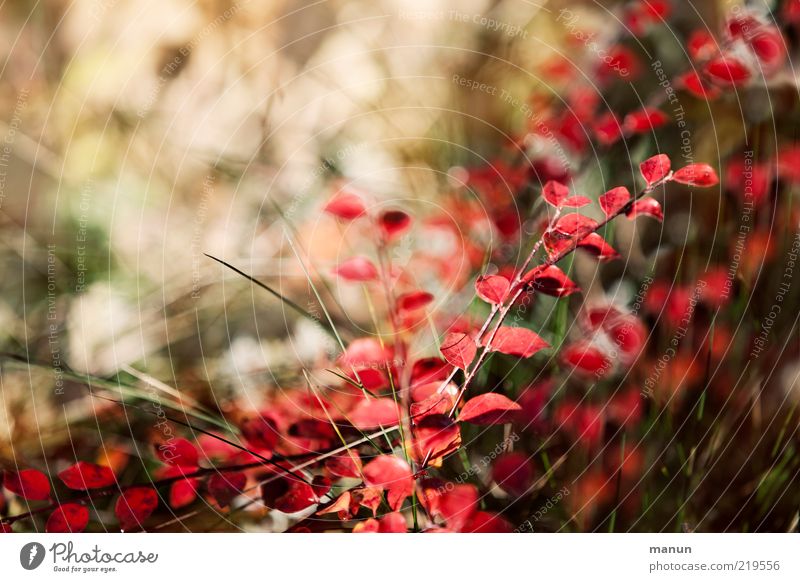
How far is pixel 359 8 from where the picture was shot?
48cm

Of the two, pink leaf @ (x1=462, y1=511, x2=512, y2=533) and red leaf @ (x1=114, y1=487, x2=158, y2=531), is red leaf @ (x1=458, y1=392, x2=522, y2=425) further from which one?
red leaf @ (x1=114, y1=487, x2=158, y2=531)

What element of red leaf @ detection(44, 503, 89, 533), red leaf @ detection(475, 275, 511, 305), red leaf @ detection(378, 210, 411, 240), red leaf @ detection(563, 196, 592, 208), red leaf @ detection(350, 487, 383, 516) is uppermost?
red leaf @ detection(563, 196, 592, 208)

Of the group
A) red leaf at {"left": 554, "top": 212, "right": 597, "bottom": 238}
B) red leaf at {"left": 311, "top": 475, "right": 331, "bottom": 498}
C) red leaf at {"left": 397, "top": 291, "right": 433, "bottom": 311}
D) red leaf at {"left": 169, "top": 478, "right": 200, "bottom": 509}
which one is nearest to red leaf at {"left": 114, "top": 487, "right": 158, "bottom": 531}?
red leaf at {"left": 169, "top": 478, "right": 200, "bottom": 509}

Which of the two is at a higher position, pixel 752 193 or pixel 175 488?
pixel 752 193

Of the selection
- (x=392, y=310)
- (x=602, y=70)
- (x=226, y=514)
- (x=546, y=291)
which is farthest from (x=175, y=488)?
(x=602, y=70)

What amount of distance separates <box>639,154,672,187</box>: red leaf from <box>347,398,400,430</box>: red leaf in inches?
9.9

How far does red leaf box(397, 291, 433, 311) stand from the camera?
48cm

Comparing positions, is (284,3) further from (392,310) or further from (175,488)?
(175,488)

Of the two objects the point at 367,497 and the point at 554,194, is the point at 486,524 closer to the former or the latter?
the point at 367,497

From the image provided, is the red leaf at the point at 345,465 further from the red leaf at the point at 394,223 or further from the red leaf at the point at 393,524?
the red leaf at the point at 394,223

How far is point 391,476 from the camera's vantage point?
1.55ft

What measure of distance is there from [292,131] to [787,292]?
40 cm
